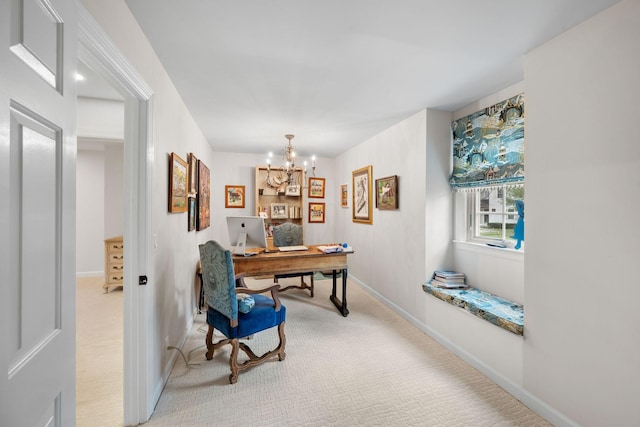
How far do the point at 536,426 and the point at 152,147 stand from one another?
3.15 metres

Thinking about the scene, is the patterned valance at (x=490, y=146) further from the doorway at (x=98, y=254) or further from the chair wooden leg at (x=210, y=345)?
the doorway at (x=98, y=254)

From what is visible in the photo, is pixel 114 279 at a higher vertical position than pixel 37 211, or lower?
lower

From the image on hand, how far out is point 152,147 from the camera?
1.80 meters

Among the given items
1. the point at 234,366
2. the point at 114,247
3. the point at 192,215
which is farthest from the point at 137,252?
the point at 114,247

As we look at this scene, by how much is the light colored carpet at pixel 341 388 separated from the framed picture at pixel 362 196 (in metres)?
1.95

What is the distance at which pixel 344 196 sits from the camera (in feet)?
17.4

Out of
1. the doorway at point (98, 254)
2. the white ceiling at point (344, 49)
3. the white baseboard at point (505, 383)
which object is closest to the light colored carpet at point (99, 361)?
the doorway at point (98, 254)

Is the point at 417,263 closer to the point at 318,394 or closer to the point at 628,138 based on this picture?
the point at 318,394

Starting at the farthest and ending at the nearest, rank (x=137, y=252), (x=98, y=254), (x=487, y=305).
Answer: (x=98, y=254) < (x=487, y=305) < (x=137, y=252)

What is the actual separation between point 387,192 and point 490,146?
1391 mm

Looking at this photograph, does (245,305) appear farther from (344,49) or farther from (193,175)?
(344,49)

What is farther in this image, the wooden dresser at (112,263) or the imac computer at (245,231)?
the wooden dresser at (112,263)

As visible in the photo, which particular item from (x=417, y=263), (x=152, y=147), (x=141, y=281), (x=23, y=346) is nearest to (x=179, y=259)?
(x=141, y=281)

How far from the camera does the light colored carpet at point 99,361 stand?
1.79 m
